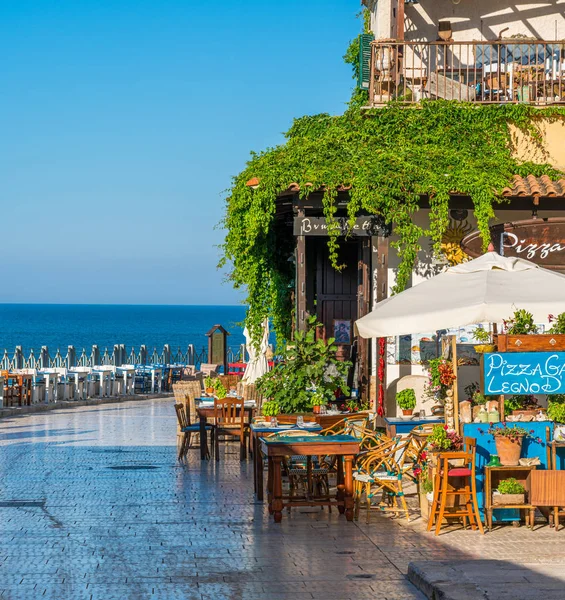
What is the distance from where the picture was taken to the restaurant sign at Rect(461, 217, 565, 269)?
14586 mm

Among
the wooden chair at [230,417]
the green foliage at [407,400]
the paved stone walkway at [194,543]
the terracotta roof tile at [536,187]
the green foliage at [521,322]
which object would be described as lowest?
the paved stone walkway at [194,543]

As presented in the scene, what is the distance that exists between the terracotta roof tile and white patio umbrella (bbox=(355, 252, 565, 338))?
404 centimetres

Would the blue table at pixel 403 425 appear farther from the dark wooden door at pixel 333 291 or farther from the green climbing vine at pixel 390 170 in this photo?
the dark wooden door at pixel 333 291

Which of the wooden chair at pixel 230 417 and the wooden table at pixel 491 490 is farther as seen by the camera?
the wooden chair at pixel 230 417

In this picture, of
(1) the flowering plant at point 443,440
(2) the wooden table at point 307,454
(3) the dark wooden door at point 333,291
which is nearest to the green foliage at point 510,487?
(1) the flowering plant at point 443,440

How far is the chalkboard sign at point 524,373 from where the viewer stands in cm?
934

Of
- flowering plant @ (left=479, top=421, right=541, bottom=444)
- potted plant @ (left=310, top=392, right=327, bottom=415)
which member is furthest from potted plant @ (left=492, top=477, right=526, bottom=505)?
potted plant @ (left=310, top=392, right=327, bottom=415)

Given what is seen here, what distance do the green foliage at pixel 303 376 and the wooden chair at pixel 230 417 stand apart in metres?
0.43

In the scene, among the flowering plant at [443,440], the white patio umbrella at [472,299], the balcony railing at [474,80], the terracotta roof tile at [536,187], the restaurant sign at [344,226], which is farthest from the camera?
the balcony railing at [474,80]

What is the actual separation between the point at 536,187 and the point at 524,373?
591 centimetres

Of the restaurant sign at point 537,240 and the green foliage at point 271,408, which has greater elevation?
the restaurant sign at point 537,240

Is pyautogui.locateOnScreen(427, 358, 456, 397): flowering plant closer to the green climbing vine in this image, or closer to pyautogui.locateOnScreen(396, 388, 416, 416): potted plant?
pyautogui.locateOnScreen(396, 388, 416, 416): potted plant

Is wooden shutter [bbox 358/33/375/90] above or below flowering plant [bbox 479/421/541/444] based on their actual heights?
above

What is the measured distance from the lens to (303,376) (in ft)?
46.5
